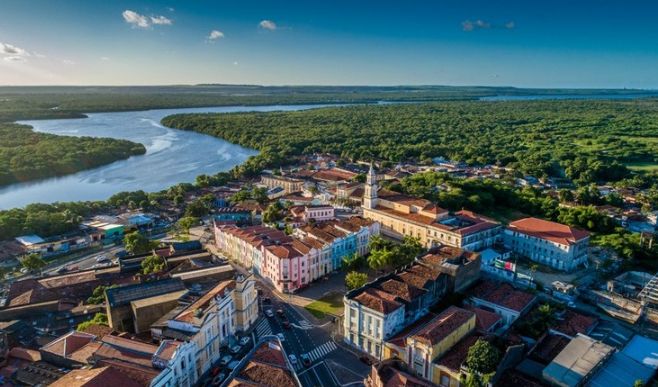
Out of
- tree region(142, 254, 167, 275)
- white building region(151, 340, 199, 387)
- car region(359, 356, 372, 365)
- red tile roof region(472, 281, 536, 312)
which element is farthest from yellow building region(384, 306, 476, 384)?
tree region(142, 254, 167, 275)

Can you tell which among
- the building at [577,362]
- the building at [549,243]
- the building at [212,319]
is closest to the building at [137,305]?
the building at [212,319]

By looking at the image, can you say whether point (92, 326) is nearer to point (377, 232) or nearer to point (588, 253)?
point (377, 232)

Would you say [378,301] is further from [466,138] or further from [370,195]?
[466,138]

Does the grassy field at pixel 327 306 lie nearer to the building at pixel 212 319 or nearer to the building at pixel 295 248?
the building at pixel 295 248

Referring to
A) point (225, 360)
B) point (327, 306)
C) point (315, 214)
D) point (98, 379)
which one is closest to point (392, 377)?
point (225, 360)

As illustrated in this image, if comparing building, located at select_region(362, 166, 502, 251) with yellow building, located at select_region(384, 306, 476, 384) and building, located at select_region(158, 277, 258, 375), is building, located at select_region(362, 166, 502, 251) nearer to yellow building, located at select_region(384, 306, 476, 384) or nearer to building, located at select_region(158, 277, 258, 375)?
yellow building, located at select_region(384, 306, 476, 384)
